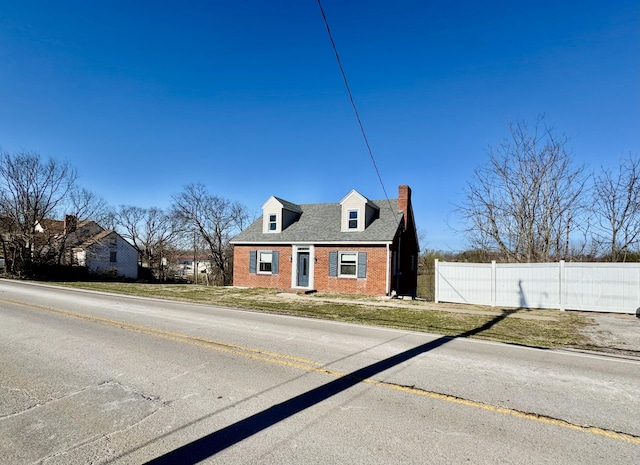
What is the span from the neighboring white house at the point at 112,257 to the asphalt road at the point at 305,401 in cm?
3784

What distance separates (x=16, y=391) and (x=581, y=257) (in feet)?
79.6

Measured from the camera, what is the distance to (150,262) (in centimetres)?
5422

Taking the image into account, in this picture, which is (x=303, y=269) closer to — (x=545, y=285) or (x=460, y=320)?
(x=460, y=320)

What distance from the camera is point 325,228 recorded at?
22281 mm

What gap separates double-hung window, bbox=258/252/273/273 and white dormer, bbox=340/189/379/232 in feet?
16.8

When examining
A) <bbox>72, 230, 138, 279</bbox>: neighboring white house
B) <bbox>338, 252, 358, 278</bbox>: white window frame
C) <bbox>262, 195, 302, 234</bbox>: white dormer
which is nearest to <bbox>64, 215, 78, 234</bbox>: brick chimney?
<bbox>72, 230, 138, 279</bbox>: neighboring white house

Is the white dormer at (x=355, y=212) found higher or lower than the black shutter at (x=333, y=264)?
higher

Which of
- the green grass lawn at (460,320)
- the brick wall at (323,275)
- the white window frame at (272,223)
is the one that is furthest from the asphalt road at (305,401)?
the white window frame at (272,223)

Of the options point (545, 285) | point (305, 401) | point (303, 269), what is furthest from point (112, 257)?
point (305, 401)

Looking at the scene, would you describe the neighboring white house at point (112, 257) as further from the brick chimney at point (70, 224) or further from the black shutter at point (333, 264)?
the black shutter at point (333, 264)

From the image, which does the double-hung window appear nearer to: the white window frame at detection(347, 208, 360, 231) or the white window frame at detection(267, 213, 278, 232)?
the white window frame at detection(267, 213, 278, 232)

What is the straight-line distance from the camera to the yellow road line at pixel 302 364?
3762 millimetres

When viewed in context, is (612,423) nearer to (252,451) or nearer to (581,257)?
(252,451)

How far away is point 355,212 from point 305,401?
1759 centimetres
